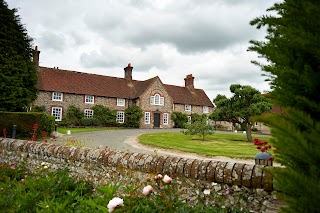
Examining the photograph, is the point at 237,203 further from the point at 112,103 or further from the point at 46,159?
the point at 112,103

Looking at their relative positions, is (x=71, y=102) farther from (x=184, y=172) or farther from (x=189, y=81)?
(x=184, y=172)

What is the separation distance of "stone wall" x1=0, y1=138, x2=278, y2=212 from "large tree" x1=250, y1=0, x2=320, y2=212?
0.97m

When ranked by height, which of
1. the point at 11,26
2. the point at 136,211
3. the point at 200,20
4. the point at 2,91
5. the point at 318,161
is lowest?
the point at 136,211

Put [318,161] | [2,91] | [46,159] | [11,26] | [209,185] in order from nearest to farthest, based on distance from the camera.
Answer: [318,161] < [209,185] < [46,159] < [2,91] < [11,26]

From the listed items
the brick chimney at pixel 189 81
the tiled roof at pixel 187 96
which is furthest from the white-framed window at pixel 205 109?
the brick chimney at pixel 189 81

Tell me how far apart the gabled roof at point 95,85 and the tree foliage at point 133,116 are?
2.56 metres

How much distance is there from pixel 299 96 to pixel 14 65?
19.2 meters

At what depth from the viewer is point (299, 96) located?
1286mm

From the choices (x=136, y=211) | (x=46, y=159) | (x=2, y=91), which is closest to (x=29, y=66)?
(x=2, y=91)

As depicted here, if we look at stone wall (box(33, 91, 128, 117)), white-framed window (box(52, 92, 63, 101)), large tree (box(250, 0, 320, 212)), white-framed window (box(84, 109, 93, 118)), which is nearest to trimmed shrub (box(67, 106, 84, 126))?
stone wall (box(33, 91, 128, 117))

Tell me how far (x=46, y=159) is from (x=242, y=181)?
5555 millimetres

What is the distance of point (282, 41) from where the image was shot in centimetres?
157

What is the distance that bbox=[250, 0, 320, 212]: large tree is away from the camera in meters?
1.18

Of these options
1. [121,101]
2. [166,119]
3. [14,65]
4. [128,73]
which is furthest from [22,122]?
[166,119]
